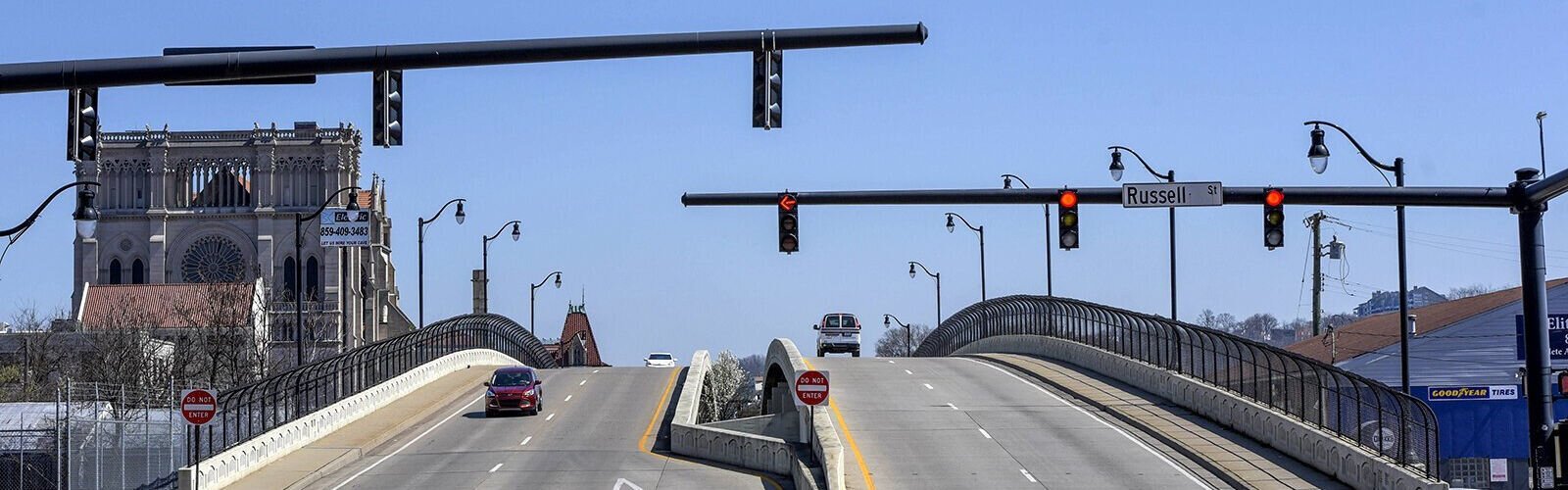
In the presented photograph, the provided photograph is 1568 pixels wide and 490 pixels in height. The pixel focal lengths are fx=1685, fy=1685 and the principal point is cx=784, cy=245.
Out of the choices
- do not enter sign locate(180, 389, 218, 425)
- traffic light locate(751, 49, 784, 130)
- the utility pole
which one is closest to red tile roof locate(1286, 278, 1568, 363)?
the utility pole

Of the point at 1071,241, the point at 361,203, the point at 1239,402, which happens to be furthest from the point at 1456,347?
the point at 361,203

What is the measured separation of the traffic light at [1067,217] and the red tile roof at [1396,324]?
109 ft

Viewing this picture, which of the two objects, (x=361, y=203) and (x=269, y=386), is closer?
(x=269, y=386)

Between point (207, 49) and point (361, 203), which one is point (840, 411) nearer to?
point (207, 49)

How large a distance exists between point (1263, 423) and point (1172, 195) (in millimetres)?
8315

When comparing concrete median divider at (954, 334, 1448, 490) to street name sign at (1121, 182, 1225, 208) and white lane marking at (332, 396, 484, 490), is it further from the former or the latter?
white lane marking at (332, 396, 484, 490)

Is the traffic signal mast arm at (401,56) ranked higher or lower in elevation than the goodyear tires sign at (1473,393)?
higher

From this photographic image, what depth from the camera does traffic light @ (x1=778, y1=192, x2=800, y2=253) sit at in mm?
29578

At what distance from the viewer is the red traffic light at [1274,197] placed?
25.9 m

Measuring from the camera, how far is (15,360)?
83.8 m

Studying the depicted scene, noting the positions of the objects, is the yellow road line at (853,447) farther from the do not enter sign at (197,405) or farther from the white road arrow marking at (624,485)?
the do not enter sign at (197,405)

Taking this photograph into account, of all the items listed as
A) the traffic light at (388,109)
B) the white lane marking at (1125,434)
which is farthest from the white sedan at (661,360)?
the traffic light at (388,109)

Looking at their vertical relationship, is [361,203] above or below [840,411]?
above

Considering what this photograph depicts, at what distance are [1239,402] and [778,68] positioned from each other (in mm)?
22853
